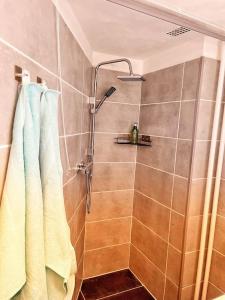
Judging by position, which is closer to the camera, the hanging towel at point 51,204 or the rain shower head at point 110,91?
the hanging towel at point 51,204

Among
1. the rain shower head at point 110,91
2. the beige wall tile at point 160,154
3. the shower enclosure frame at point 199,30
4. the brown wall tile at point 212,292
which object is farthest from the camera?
the rain shower head at point 110,91

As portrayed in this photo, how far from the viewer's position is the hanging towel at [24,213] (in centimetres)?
53

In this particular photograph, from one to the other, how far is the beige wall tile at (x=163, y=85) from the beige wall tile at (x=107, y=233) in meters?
1.13

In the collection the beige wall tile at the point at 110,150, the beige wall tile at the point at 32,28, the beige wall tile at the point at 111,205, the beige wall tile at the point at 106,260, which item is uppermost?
the beige wall tile at the point at 32,28

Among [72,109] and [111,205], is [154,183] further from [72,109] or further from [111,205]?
[72,109]

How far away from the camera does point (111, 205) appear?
1903mm

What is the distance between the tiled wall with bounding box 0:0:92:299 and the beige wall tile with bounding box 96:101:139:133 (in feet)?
0.63

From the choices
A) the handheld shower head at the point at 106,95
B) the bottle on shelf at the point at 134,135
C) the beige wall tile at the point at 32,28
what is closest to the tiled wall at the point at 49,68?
the beige wall tile at the point at 32,28

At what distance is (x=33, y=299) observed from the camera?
58 centimetres

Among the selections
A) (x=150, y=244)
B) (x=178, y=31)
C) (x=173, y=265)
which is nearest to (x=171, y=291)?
(x=173, y=265)

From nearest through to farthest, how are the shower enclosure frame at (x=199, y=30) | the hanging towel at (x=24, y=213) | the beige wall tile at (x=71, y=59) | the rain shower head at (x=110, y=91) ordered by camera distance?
the hanging towel at (x=24, y=213) → the shower enclosure frame at (x=199, y=30) → the beige wall tile at (x=71, y=59) → the rain shower head at (x=110, y=91)

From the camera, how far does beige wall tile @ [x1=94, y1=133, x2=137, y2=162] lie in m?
1.80

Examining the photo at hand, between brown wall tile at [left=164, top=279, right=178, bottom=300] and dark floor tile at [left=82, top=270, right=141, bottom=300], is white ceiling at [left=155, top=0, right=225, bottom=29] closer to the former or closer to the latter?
brown wall tile at [left=164, top=279, right=178, bottom=300]

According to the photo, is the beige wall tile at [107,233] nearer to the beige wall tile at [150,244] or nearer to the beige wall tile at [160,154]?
the beige wall tile at [150,244]
